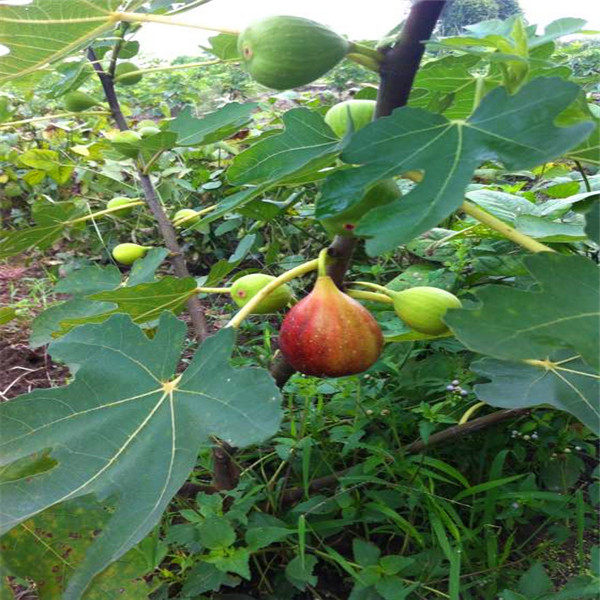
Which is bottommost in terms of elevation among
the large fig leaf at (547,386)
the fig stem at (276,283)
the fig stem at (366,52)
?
the large fig leaf at (547,386)

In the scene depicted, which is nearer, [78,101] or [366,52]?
[366,52]

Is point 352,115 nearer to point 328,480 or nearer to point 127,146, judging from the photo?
point 127,146

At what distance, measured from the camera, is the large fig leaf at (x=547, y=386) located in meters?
0.70

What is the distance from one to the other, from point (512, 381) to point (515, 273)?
1.66 feet

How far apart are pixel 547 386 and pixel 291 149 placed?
44 centimetres

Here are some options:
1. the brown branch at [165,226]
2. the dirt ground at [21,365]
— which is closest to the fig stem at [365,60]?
the brown branch at [165,226]

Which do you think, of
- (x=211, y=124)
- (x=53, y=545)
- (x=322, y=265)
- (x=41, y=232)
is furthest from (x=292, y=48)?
(x=41, y=232)

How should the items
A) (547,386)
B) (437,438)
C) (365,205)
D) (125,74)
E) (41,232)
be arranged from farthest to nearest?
1. (41,232)
2. (125,74)
3. (437,438)
4. (547,386)
5. (365,205)

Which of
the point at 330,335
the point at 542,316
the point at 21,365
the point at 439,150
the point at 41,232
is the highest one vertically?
the point at 439,150

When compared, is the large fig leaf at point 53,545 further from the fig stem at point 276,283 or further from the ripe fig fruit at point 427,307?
the ripe fig fruit at point 427,307

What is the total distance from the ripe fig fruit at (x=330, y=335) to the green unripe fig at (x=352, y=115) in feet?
0.56

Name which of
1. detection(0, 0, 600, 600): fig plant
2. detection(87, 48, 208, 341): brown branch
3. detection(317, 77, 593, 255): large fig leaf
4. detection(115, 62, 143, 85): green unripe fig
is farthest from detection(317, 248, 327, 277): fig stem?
detection(115, 62, 143, 85): green unripe fig

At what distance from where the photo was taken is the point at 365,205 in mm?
623

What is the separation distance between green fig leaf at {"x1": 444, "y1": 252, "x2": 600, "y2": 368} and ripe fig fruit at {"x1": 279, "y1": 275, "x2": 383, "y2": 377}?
16 centimetres
